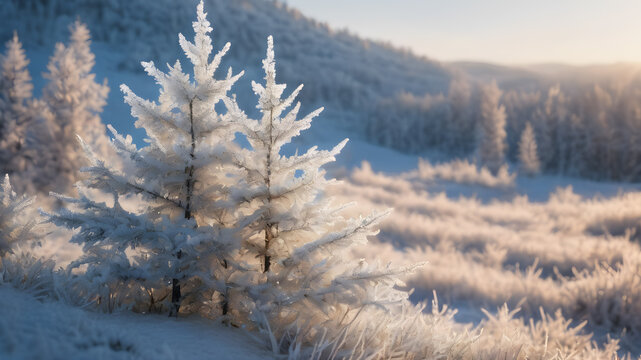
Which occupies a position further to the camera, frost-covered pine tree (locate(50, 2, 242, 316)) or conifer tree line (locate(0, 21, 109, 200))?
conifer tree line (locate(0, 21, 109, 200))

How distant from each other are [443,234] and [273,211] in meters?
8.37

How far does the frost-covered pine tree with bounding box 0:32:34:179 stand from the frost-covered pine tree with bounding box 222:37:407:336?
667 inches

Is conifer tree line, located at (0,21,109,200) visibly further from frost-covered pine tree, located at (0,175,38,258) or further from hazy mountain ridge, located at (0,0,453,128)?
hazy mountain ridge, located at (0,0,453,128)

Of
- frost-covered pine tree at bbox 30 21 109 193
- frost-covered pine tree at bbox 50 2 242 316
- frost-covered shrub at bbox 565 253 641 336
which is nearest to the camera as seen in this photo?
frost-covered pine tree at bbox 50 2 242 316

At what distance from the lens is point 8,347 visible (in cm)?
157

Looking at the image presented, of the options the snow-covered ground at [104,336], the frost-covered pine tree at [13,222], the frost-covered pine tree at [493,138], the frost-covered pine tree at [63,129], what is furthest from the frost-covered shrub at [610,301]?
the frost-covered pine tree at [493,138]

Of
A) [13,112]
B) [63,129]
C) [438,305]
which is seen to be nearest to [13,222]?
[438,305]

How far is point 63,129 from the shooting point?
15641 millimetres

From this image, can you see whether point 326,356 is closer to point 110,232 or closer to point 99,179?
point 110,232

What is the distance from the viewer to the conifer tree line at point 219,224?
2.40m

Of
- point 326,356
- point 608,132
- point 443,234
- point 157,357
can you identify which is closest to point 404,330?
point 326,356

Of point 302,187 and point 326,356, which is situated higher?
point 302,187

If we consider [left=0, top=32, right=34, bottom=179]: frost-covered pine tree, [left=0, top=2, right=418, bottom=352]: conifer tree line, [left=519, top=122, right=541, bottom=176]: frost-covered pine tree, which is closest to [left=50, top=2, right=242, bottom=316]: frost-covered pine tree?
[left=0, top=2, right=418, bottom=352]: conifer tree line

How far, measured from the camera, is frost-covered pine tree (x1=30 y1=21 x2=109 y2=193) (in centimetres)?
1541
